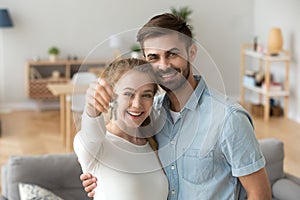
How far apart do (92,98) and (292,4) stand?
5.76 m

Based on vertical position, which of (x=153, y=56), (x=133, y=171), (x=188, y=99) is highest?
(x=153, y=56)

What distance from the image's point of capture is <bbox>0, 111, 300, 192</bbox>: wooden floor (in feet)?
17.0

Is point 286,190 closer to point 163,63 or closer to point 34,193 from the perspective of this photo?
point 34,193

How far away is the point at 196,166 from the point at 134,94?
0.31 m

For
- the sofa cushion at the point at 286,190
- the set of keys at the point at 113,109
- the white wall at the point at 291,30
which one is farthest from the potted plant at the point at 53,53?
the set of keys at the point at 113,109

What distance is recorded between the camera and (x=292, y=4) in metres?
6.62

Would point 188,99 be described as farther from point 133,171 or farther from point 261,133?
point 261,133

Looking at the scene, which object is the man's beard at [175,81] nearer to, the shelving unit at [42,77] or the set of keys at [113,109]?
the set of keys at [113,109]

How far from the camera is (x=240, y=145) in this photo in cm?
144

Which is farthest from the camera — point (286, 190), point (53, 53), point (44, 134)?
point (53, 53)

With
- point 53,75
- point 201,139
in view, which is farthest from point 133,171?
point 53,75

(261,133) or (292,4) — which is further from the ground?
(292,4)

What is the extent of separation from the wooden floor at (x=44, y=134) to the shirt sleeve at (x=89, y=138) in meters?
3.50

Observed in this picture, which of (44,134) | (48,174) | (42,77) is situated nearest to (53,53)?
(42,77)
